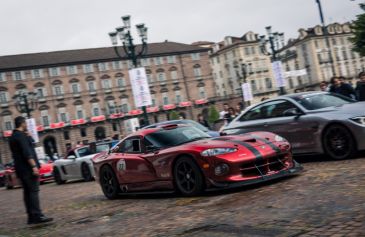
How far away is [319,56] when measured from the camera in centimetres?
9238

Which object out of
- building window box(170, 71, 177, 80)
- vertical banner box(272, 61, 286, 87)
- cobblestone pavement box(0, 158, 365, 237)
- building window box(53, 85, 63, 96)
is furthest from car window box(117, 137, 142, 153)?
building window box(170, 71, 177, 80)

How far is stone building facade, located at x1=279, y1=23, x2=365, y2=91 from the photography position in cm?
9219

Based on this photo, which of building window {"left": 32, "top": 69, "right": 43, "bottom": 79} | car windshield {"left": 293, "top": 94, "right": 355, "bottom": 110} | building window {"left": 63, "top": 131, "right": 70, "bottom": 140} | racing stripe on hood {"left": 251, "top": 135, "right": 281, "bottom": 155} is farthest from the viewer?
building window {"left": 63, "top": 131, "right": 70, "bottom": 140}

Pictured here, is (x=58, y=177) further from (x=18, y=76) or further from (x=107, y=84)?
(x=107, y=84)

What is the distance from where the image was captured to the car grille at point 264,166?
7395 millimetres

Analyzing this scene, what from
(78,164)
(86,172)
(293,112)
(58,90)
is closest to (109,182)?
(293,112)

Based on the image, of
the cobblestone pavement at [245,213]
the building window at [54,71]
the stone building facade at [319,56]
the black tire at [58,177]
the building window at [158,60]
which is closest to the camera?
the cobblestone pavement at [245,213]

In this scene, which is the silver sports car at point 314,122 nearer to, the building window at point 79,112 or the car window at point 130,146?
the car window at point 130,146

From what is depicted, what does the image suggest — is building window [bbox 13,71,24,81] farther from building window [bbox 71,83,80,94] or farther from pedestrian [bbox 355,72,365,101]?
pedestrian [bbox 355,72,365,101]

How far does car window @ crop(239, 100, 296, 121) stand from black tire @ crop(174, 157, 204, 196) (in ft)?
10.9

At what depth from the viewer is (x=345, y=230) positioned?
4.32m

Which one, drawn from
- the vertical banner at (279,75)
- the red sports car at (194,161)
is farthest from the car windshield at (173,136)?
the vertical banner at (279,75)

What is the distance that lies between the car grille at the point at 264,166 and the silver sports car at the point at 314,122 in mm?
1716

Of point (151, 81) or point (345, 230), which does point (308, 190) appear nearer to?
point (345, 230)
